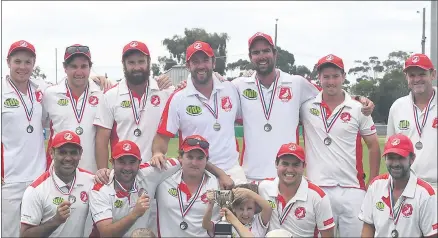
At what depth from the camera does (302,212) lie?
6.31 m

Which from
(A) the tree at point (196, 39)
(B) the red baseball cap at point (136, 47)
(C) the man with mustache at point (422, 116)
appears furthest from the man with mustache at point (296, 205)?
(A) the tree at point (196, 39)

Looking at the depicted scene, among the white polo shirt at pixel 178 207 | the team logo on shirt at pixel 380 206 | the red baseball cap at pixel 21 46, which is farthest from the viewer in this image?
the red baseball cap at pixel 21 46

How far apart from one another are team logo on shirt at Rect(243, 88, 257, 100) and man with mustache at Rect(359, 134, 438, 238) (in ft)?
4.95

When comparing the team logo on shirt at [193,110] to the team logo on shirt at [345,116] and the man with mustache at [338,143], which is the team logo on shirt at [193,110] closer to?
the man with mustache at [338,143]

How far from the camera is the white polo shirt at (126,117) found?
273 inches

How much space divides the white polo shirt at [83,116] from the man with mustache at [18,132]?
17cm

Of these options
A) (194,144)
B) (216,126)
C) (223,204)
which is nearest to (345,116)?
(216,126)

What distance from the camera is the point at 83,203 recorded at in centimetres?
645

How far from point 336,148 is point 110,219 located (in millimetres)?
2381

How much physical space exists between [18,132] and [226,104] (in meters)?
2.19

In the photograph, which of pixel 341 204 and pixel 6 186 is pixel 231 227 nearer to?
pixel 341 204

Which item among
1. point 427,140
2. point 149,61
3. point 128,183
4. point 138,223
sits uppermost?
point 149,61

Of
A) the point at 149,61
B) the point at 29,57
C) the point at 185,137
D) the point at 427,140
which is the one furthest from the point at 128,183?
the point at 427,140

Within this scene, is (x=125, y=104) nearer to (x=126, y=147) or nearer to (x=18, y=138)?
(x=126, y=147)
